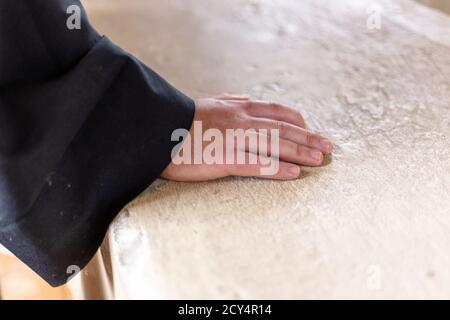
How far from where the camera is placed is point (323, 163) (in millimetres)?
684

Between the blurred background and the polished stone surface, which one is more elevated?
Answer: the polished stone surface

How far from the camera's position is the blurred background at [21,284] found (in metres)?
0.77

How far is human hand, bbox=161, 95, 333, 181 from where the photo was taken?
2.11 feet

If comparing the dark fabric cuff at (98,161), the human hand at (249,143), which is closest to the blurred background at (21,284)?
the dark fabric cuff at (98,161)

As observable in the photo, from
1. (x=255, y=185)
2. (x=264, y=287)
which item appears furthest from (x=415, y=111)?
(x=264, y=287)

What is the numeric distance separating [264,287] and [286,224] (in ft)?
0.29

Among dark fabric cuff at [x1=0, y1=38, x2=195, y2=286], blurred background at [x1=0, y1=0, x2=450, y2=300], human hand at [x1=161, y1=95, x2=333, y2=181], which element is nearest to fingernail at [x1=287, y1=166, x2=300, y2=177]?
human hand at [x1=161, y1=95, x2=333, y2=181]

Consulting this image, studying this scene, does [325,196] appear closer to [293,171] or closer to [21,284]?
[293,171]

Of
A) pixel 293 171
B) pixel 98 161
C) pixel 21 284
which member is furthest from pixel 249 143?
pixel 21 284

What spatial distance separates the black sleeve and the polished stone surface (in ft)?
0.13

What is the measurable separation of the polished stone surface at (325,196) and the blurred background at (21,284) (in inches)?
8.8

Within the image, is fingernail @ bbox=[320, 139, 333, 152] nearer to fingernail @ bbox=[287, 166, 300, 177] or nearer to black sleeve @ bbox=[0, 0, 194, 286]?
fingernail @ bbox=[287, 166, 300, 177]

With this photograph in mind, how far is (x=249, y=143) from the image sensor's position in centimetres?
66

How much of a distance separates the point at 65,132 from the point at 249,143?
7.8 inches
